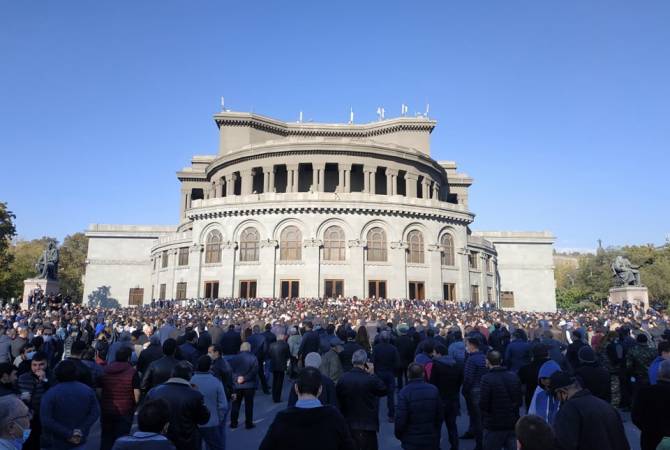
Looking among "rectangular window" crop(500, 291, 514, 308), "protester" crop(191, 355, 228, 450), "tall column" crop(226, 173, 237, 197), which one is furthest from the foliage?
"protester" crop(191, 355, 228, 450)

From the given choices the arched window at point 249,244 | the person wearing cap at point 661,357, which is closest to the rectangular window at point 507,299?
the arched window at point 249,244

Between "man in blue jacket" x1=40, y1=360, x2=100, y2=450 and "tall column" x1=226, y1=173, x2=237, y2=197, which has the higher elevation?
"tall column" x1=226, y1=173, x2=237, y2=197

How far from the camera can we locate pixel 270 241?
39.7 metres

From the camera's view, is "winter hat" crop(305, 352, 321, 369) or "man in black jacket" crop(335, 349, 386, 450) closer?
"man in black jacket" crop(335, 349, 386, 450)

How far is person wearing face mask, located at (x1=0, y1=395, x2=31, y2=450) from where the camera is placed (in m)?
4.02

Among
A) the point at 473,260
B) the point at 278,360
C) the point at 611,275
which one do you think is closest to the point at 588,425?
the point at 278,360

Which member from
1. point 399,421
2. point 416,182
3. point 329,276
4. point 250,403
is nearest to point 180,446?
point 399,421

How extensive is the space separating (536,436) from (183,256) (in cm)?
4422

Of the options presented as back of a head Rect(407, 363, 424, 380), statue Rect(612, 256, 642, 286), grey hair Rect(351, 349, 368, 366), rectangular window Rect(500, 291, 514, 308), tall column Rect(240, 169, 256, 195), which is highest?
tall column Rect(240, 169, 256, 195)

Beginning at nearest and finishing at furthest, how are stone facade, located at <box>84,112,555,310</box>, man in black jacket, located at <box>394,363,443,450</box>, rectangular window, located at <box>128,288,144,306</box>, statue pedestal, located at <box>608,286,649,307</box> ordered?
man in black jacket, located at <box>394,363,443,450</box> < statue pedestal, located at <box>608,286,649,307</box> < stone facade, located at <box>84,112,555,310</box> < rectangular window, located at <box>128,288,144,306</box>

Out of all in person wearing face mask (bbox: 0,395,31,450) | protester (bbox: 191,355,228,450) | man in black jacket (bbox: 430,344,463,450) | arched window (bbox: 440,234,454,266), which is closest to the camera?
person wearing face mask (bbox: 0,395,31,450)

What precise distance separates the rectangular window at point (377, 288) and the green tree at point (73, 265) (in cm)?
4850

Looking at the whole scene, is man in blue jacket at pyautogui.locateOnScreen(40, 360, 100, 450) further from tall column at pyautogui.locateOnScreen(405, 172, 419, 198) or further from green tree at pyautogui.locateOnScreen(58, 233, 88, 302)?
green tree at pyautogui.locateOnScreen(58, 233, 88, 302)

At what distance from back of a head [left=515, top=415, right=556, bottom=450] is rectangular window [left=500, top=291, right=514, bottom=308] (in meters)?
55.6
